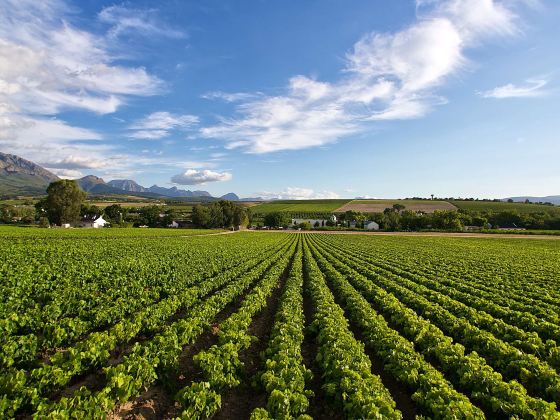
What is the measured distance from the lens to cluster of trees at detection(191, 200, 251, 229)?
5256 inches

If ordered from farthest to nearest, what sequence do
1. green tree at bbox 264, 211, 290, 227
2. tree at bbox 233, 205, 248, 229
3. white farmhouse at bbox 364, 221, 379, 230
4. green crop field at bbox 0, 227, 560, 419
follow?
green tree at bbox 264, 211, 290, 227
white farmhouse at bbox 364, 221, 379, 230
tree at bbox 233, 205, 248, 229
green crop field at bbox 0, 227, 560, 419

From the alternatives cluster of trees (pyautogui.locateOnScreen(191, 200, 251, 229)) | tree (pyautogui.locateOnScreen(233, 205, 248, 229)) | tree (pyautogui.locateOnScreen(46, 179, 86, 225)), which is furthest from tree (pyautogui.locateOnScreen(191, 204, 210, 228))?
tree (pyautogui.locateOnScreen(46, 179, 86, 225))

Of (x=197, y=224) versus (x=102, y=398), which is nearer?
(x=102, y=398)

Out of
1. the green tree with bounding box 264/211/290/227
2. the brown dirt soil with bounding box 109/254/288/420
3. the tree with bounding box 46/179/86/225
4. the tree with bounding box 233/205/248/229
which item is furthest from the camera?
the green tree with bounding box 264/211/290/227

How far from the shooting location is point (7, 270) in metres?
20.2

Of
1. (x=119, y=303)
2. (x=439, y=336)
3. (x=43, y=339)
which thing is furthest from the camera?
(x=119, y=303)

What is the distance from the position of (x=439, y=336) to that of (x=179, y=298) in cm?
1261

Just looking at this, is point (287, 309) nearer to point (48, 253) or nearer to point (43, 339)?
point (43, 339)

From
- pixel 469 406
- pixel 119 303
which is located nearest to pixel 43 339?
pixel 119 303

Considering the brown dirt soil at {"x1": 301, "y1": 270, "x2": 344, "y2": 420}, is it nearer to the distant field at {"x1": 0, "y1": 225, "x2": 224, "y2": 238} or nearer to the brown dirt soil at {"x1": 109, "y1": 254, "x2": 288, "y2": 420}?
the brown dirt soil at {"x1": 109, "y1": 254, "x2": 288, "y2": 420}

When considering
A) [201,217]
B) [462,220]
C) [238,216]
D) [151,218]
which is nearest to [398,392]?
[201,217]

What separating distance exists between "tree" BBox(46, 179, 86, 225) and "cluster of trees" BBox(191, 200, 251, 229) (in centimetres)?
4542

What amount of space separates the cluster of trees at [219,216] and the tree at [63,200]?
149 feet

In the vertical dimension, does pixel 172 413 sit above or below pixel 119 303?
below
